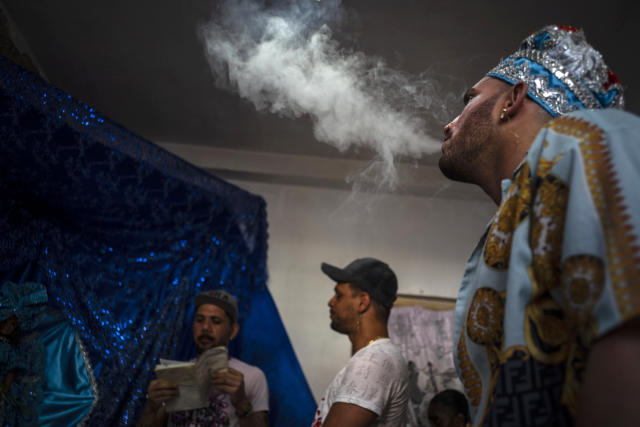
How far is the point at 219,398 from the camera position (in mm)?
2379

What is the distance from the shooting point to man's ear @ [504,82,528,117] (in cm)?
105

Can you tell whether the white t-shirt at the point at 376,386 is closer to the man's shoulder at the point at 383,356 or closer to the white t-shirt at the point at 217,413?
the man's shoulder at the point at 383,356

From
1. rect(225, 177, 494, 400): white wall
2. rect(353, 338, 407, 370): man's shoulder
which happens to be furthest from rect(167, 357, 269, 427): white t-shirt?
rect(225, 177, 494, 400): white wall

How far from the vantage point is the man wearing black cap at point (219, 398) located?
2264 mm

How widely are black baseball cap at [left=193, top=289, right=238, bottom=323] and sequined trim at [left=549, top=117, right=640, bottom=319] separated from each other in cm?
243

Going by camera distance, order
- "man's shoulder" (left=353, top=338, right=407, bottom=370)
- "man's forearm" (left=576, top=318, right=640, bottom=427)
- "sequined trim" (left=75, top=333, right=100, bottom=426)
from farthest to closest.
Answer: "sequined trim" (left=75, top=333, right=100, bottom=426) < "man's shoulder" (left=353, top=338, right=407, bottom=370) < "man's forearm" (left=576, top=318, right=640, bottom=427)

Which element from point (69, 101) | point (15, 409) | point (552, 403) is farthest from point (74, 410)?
point (552, 403)

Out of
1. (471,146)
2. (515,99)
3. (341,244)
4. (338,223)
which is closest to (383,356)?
(471,146)

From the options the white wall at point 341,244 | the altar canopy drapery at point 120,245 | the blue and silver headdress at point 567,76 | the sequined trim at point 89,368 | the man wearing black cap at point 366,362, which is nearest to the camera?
the blue and silver headdress at point 567,76

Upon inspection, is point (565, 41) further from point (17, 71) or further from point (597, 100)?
point (17, 71)

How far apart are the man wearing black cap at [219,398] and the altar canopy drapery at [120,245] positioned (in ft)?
0.96

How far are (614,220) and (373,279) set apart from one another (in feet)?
5.77

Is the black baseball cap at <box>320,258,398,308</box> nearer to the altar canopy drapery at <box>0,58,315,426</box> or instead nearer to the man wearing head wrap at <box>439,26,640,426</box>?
the altar canopy drapery at <box>0,58,315,426</box>

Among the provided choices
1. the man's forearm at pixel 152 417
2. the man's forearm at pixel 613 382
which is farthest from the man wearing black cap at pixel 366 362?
the man's forearm at pixel 613 382
